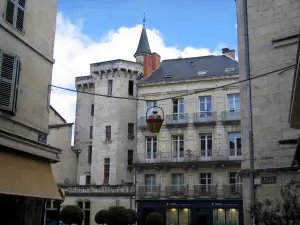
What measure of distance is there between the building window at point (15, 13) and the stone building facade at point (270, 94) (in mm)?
6930

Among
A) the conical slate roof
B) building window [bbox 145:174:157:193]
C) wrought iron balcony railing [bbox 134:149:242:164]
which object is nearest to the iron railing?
wrought iron balcony railing [bbox 134:149:242:164]

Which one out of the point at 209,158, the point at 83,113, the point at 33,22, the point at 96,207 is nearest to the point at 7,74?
the point at 33,22

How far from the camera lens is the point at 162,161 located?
35.6m

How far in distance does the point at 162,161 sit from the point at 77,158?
441 inches

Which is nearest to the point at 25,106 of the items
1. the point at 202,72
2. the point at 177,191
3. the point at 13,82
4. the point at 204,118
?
the point at 13,82

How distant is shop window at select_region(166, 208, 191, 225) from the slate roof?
439 inches

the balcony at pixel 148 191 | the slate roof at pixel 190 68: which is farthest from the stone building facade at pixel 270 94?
the balcony at pixel 148 191

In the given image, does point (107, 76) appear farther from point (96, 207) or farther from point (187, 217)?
point (187, 217)

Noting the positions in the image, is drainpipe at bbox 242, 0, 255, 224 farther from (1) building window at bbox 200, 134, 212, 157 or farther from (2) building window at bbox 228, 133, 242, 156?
(1) building window at bbox 200, 134, 212, 157

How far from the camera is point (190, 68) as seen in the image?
39219mm

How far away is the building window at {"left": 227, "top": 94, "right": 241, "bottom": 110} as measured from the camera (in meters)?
34.9

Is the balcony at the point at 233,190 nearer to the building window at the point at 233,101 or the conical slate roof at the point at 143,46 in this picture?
the building window at the point at 233,101

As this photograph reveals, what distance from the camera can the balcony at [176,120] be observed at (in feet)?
118

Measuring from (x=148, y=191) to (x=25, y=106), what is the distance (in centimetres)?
2496
